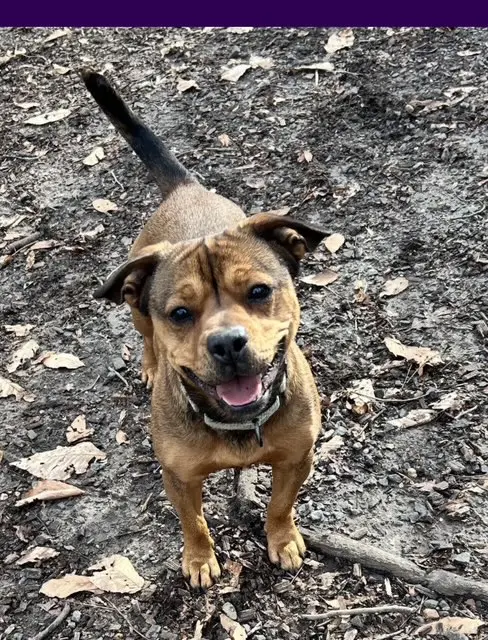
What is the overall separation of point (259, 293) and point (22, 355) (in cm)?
273

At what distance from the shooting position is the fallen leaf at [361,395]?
4.80m

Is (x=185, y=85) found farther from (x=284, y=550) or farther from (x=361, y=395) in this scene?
(x=284, y=550)

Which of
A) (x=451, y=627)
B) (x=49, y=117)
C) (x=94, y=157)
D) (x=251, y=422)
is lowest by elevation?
(x=451, y=627)

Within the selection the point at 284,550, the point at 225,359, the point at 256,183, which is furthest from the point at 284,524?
the point at 256,183

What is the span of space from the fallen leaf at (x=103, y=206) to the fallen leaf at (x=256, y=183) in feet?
3.89

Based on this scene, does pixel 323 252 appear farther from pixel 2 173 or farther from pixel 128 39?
pixel 128 39

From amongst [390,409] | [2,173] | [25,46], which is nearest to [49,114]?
[2,173]

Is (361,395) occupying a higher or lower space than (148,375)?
lower

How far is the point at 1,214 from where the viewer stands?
22.8 ft

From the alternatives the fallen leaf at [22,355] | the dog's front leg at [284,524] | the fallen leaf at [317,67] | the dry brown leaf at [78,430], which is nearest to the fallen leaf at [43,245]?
the fallen leaf at [22,355]

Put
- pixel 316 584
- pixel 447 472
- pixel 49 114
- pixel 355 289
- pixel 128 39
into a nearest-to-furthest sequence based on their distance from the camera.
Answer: pixel 316 584 < pixel 447 472 < pixel 355 289 < pixel 49 114 < pixel 128 39

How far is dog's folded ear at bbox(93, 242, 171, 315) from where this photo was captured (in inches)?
139

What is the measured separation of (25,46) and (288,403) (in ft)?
23.4

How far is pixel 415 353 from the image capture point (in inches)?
197
